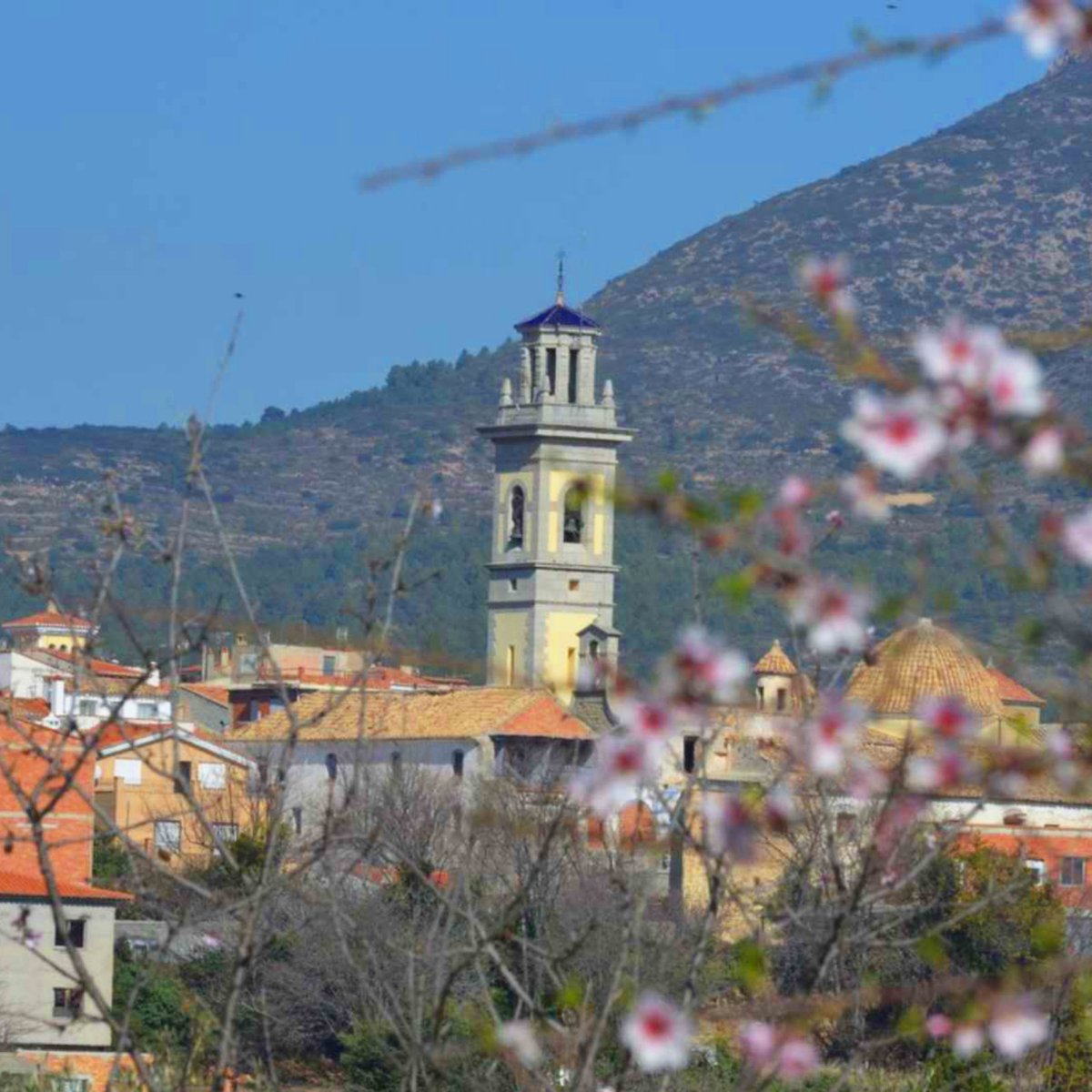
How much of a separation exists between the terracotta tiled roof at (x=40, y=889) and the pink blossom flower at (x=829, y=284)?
3398 centimetres

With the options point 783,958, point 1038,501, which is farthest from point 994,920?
point 1038,501

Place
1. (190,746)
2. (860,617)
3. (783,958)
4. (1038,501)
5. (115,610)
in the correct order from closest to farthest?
(860,617)
(115,610)
(783,958)
(190,746)
(1038,501)

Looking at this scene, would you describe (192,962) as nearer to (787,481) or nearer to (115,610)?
(115,610)

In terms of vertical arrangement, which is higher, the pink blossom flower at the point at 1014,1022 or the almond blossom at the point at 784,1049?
the pink blossom flower at the point at 1014,1022

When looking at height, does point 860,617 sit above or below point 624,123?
below

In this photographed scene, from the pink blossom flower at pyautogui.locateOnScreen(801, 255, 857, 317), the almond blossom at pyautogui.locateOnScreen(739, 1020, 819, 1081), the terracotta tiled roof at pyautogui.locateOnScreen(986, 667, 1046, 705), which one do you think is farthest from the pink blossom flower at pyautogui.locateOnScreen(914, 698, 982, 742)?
the terracotta tiled roof at pyautogui.locateOnScreen(986, 667, 1046, 705)

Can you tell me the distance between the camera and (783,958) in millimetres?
31812

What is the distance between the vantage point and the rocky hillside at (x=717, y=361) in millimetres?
158500

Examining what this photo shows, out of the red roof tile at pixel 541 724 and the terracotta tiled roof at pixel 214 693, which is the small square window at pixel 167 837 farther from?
the terracotta tiled roof at pixel 214 693

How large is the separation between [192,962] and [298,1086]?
A: 7.34ft

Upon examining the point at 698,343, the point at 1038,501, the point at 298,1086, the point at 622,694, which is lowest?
the point at 298,1086

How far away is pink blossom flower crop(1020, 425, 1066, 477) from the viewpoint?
336 centimetres

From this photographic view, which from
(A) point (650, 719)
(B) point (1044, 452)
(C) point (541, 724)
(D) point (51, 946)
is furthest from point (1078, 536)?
(C) point (541, 724)

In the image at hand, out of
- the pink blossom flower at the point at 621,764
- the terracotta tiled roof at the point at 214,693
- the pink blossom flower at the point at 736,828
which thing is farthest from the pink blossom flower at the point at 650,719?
the terracotta tiled roof at the point at 214,693
